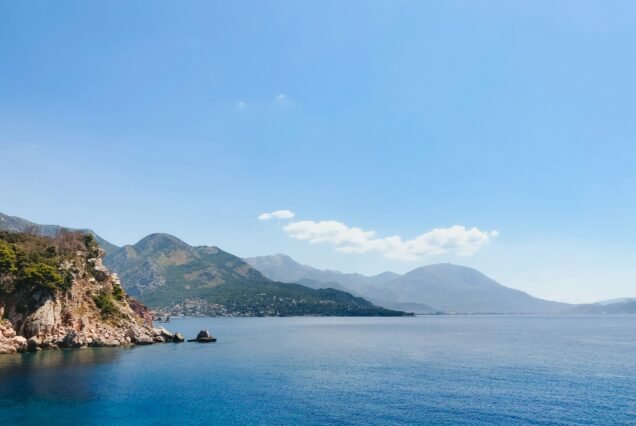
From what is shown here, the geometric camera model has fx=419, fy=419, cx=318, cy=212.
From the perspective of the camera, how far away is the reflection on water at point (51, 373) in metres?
81.4

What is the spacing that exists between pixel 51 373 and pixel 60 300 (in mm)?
56219

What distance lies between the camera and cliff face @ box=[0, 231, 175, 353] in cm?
13600

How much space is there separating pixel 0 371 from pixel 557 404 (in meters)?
122

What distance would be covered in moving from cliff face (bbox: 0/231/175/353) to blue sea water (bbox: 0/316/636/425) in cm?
1066

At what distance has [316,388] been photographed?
3617 inches

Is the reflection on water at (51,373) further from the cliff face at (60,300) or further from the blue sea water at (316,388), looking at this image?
the cliff face at (60,300)

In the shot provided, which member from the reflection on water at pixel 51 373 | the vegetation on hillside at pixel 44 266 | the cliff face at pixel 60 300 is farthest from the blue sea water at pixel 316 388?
the vegetation on hillside at pixel 44 266

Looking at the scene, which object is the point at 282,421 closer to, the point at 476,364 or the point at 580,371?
the point at 476,364

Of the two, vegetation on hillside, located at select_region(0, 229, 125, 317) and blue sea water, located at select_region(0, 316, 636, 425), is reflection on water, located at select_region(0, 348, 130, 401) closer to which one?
blue sea water, located at select_region(0, 316, 636, 425)

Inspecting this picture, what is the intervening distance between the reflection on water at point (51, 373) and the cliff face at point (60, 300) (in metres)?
8.94

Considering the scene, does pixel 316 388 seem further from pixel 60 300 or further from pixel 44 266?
pixel 44 266

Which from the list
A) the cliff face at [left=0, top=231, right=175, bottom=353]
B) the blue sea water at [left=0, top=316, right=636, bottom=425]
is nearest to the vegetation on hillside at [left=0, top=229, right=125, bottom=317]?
the cliff face at [left=0, top=231, right=175, bottom=353]

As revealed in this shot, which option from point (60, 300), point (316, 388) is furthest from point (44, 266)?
point (316, 388)

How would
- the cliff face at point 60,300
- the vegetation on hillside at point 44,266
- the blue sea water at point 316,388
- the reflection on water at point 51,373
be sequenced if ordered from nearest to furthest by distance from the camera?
the blue sea water at point 316,388 → the reflection on water at point 51,373 → the cliff face at point 60,300 → the vegetation on hillside at point 44,266
